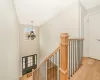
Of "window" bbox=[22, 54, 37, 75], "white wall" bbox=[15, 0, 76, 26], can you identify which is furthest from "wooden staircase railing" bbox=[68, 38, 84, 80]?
"window" bbox=[22, 54, 37, 75]

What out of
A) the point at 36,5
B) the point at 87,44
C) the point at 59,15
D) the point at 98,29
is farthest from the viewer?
the point at 59,15

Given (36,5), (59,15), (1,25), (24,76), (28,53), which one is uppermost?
(36,5)

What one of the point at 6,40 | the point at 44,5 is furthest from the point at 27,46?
the point at 6,40

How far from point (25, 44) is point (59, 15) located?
3.39 m

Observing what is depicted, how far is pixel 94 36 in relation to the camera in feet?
11.6

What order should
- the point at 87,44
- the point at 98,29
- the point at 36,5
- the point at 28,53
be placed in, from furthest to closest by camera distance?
the point at 28,53, the point at 36,5, the point at 87,44, the point at 98,29

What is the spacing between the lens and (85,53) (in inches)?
149

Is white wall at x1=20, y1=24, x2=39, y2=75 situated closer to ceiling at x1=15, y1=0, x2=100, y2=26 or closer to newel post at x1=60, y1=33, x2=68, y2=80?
ceiling at x1=15, y1=0, x2=100, y2=26

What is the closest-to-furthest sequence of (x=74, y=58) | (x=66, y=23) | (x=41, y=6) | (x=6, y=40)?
(x=6, y=40), (x=74, y=58), (x=66, y=23), (x=41, y=6)

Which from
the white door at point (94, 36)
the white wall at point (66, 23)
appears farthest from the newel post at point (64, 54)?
the white door at point (94, 36)

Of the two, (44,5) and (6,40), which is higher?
(44,5)

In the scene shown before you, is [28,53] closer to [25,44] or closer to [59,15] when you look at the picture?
[25,44]

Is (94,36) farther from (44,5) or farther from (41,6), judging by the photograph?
(41,6)

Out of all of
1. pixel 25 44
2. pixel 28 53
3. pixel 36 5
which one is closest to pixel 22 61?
pixel 28 53
